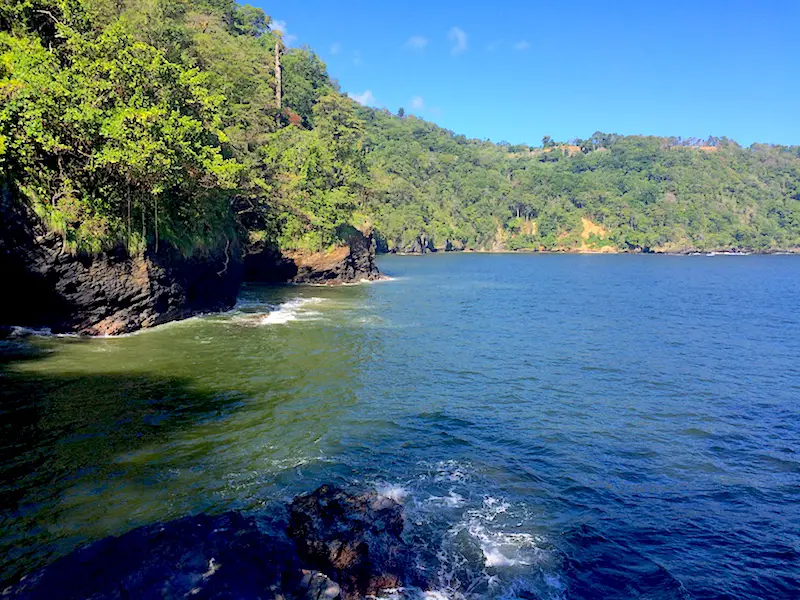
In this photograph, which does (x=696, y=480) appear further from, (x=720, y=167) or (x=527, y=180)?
(x=720, y=167)

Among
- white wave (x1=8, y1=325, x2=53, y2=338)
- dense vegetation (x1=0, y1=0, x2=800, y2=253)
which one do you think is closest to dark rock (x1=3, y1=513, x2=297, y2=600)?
dense vegetation (x1=0, y1=0, x2=800, y2=253)

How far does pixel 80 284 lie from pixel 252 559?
19146 mm

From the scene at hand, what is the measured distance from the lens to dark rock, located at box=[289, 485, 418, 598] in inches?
326

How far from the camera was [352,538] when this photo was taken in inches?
349

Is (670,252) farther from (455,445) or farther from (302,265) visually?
(455,445)

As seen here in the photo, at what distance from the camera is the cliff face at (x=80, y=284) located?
65.1ft

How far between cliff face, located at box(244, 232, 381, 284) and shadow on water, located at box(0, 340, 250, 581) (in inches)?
1112

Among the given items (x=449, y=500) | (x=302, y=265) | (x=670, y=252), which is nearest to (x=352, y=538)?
(x=449, y=500)

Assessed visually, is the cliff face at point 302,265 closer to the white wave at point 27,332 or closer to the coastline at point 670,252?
the white wave at point 27,332

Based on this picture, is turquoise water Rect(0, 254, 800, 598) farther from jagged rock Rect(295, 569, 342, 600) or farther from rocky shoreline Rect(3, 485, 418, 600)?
jagged rock Rect(295, 569, 342, 600)

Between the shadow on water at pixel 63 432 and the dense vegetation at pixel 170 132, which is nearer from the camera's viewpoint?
the shadow on water at pixel 63 432

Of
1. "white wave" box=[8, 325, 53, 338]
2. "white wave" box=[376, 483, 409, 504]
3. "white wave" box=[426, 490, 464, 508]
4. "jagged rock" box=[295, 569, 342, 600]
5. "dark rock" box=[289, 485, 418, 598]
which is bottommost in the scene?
"white wave" box=[426, 490, 464, 508]

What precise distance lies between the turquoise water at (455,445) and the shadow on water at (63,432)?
59 mm

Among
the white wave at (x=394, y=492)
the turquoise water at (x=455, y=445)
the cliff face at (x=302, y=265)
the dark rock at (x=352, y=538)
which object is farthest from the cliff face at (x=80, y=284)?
the cliff face at (x=302, y=265)
